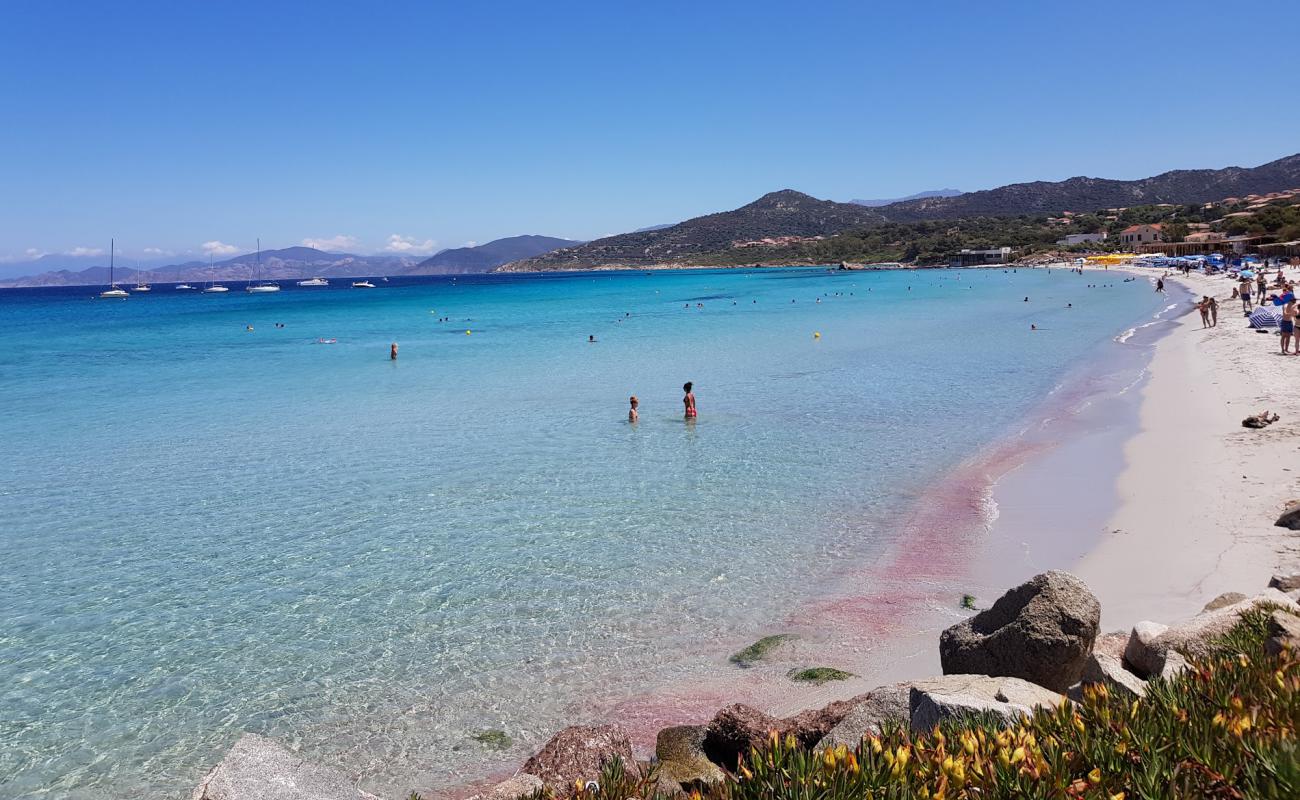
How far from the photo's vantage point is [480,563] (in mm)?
11305

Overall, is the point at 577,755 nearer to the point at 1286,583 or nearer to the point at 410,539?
the point at 1286,583

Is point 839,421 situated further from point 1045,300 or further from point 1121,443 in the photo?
point 1045,300

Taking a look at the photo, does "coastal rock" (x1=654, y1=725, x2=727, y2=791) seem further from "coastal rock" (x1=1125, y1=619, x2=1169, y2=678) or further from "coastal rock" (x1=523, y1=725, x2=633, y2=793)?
"coastal rock" (x1=1125, y1=619, x2=1169, y2=678)

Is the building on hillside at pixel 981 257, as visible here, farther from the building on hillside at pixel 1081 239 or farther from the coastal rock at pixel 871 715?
the coastal rock at pixel 871 715

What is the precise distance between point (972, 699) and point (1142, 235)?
5889 inches

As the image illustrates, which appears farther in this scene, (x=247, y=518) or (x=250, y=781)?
(x=247, y=518)

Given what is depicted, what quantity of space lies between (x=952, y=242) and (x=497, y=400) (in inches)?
6528

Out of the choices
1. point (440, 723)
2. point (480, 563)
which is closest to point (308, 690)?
point (440, 723)

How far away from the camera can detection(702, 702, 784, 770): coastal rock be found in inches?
231

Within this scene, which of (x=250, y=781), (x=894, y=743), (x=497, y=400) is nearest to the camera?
(x=894, y=743)

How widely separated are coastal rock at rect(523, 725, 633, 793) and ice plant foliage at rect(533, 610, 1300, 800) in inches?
69.7

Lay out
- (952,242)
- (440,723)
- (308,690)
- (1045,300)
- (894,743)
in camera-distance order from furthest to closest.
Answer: (952,242)
(1045,300)
(308,690)
(440,723)
(894,743)

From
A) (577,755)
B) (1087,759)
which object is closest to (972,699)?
(1087,759)

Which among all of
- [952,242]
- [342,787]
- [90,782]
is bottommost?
[90,782]
